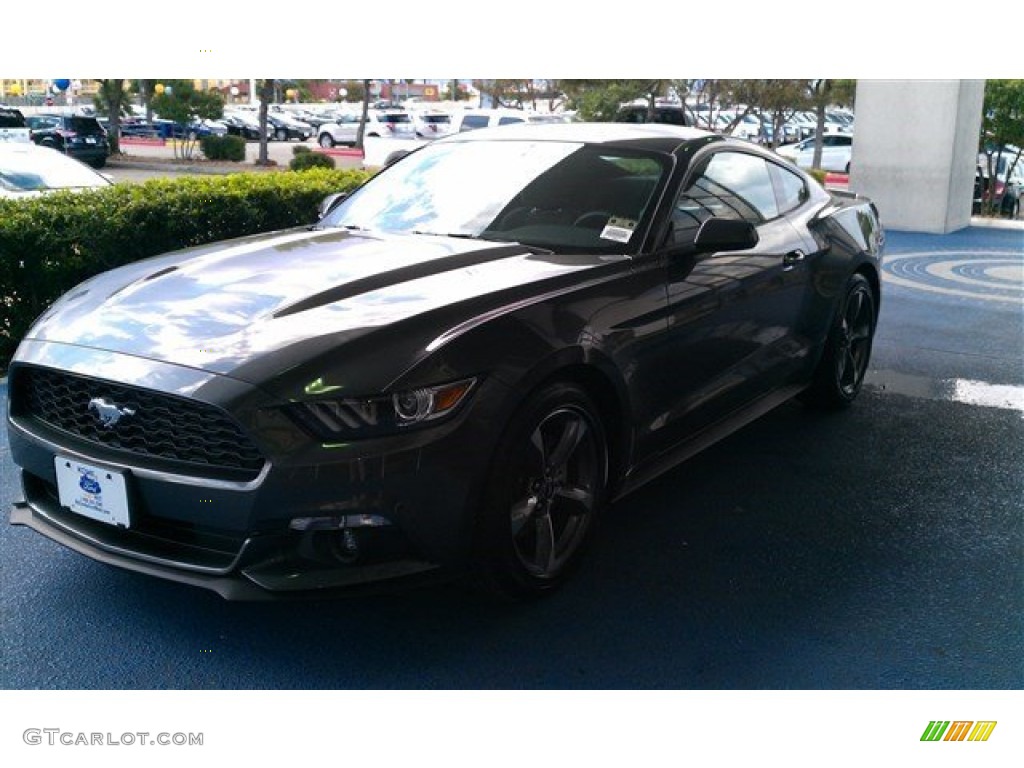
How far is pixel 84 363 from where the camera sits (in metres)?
2.94

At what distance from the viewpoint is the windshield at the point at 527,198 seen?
3861 millimetres

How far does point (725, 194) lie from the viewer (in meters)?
4.34

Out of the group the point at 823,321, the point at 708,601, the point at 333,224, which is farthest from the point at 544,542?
the point at 823,321

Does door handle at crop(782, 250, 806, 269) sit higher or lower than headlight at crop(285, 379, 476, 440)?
higher

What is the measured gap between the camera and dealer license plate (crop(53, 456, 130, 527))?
2.83 metres

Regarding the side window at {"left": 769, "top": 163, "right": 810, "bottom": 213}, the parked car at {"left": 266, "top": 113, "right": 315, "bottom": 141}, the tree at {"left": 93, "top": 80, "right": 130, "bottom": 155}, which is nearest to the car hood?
the side window at {"left": 769, "top": 163, "right": 810, "bottom": 213}

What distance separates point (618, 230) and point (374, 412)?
1.46 metres

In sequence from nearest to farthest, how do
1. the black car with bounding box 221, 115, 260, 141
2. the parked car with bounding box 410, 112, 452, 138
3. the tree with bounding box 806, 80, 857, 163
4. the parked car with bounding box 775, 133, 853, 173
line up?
the tree with bounding box 806, 80, 857, 163
the parked car with bounding box 775, 133, 853, 173
the parked car with bounding box 410, 112, 452, 138
the black car with bounding box 221, 115, 260, 141

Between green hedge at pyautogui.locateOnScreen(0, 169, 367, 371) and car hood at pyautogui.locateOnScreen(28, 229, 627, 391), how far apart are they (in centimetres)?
268

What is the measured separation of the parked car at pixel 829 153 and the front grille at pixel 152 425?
67.7ft

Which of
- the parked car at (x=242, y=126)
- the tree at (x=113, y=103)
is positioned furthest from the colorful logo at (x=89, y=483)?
the parked car at (x=242, y=126)

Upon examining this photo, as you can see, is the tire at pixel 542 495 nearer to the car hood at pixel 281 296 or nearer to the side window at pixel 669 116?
the car hood at pixel 281 296
